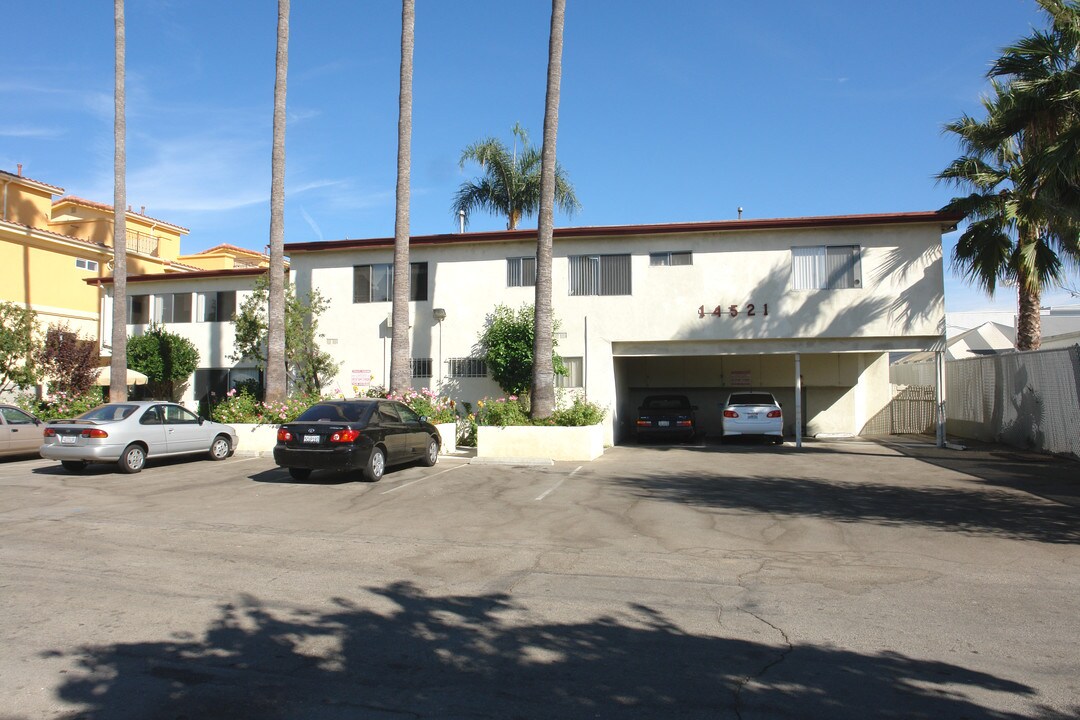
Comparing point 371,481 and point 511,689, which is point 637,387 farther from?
point 511,689

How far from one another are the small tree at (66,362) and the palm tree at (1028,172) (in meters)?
26.1

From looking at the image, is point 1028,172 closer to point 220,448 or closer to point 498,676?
point 498,676

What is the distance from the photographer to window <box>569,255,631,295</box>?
21.5m

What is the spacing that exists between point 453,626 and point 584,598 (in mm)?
1282

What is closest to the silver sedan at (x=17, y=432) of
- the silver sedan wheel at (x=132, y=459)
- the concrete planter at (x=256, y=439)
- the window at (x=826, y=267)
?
the silver sedan wheel at (x=132, y=459)

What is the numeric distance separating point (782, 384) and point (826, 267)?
7.25 meters

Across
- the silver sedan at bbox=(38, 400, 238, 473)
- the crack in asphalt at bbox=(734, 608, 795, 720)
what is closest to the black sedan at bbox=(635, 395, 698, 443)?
the silver sedan at bbox=(38, 400, 238, 473)

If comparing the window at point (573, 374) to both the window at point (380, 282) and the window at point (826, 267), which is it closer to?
the window at point (380, 282)

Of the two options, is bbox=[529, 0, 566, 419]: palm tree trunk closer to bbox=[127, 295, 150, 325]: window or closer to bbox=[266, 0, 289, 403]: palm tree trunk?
bbox=[266, 0, 289, 403]: palm tree trunk

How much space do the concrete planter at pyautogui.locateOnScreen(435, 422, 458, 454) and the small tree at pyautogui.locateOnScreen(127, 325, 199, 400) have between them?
37.3 feet

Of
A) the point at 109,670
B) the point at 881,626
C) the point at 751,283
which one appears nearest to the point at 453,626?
the point at 109,670

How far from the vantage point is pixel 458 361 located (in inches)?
884

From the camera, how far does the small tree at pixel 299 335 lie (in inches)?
907

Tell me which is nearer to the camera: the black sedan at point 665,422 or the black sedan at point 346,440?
the black sedan at point 346,440
